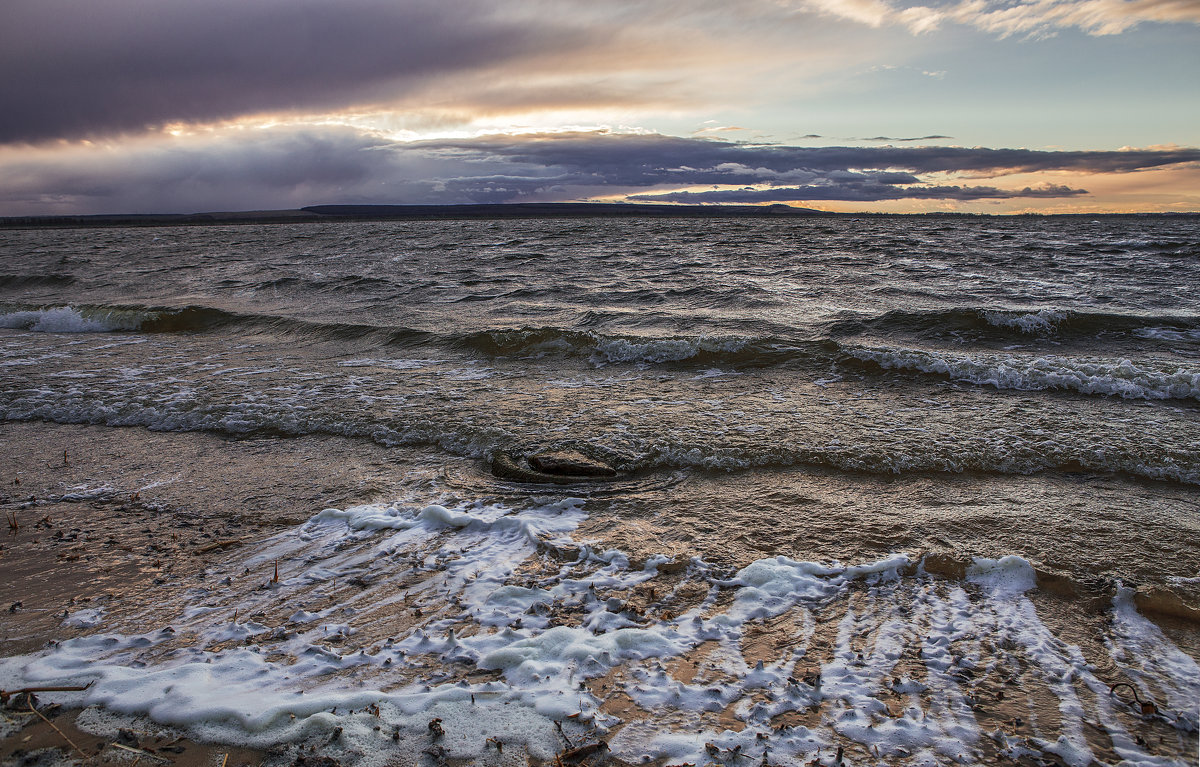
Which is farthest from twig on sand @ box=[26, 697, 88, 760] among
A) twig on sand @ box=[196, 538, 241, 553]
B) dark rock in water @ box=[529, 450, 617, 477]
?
dark rock in water @ box=[529, 450, 617, 477]

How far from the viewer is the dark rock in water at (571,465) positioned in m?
5.63

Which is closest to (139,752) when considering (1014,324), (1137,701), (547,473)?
(547,473)

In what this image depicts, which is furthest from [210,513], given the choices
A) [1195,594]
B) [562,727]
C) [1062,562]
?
[1195,594]

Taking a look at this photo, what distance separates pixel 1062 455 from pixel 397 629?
248 inches

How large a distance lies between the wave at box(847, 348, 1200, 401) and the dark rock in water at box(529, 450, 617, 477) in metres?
5.81

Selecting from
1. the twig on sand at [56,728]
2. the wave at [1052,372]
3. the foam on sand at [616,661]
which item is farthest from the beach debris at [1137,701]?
the wave at [1052,372]

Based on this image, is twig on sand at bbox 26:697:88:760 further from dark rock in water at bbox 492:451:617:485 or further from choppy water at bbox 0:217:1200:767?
dark rock in water at bbox 492:451:617:485

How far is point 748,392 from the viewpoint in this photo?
8.38 m

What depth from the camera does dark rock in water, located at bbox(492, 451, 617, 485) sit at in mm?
5539

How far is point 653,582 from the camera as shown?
12.6ft

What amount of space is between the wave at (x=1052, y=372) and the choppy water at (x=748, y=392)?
0.11ft

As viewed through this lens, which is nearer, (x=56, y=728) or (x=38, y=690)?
(x=56, y=728)

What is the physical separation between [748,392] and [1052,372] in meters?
4.33

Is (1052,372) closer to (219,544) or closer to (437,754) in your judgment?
(437,754)
